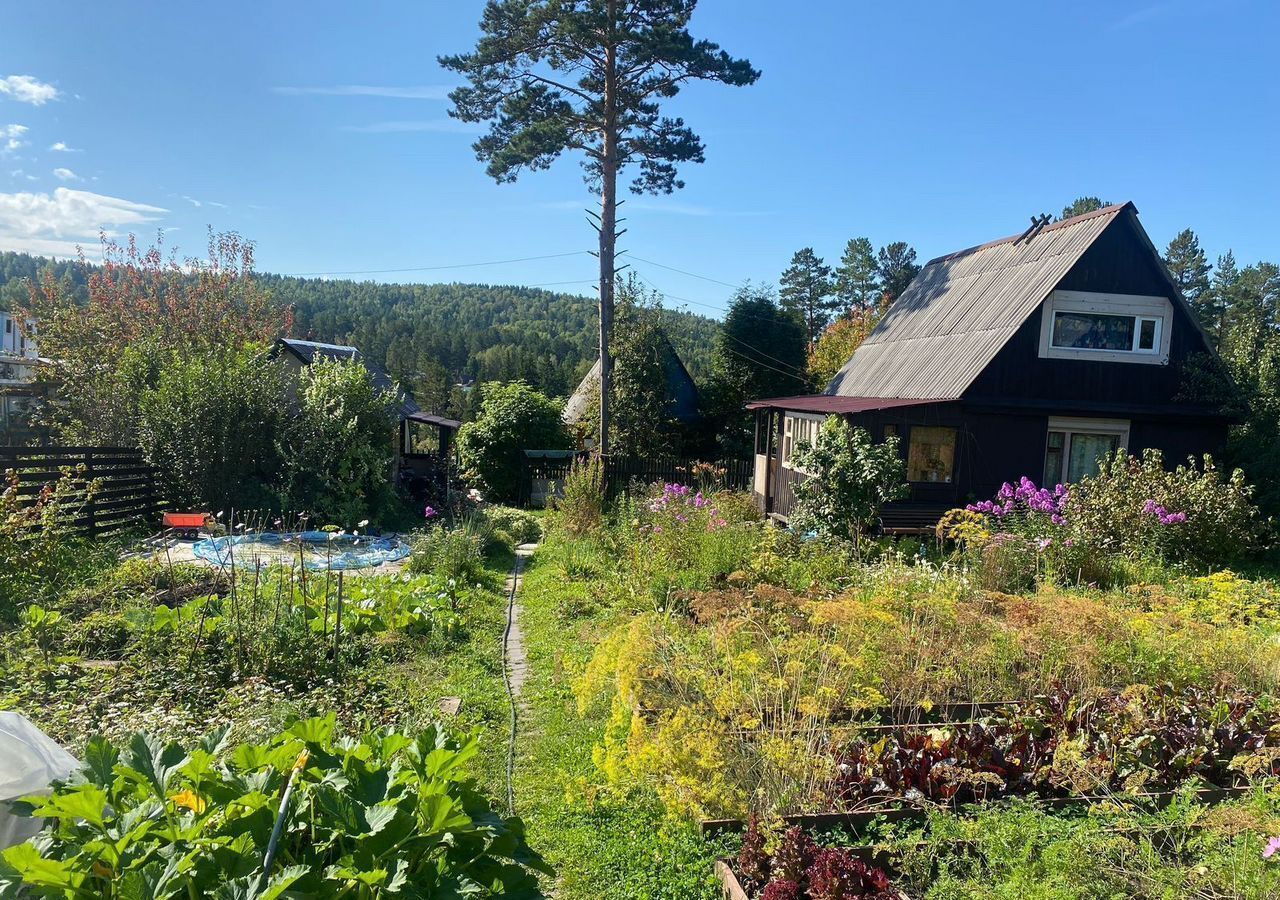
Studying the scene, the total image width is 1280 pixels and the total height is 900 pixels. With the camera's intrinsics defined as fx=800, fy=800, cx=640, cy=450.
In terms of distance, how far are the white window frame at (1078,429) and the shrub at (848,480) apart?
5237 mm

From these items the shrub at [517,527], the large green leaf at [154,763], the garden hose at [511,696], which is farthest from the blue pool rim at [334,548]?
the large green leaf at [154,763]

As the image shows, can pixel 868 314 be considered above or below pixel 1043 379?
above

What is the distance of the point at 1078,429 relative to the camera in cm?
1397

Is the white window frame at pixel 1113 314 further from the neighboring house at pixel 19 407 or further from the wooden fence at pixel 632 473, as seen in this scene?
the neighboring house at pixel 19 407

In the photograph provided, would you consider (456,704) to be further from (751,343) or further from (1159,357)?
(751,343)

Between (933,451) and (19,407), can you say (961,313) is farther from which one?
(19,407)

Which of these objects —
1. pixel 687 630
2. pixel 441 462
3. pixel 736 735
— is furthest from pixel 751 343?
pixel 736 735

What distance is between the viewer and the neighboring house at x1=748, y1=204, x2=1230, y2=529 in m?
13.4

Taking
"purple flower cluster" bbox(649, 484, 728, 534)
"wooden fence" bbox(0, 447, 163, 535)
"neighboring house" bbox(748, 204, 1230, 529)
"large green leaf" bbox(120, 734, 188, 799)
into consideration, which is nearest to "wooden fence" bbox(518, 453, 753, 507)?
"purple flower cluster" bbox(649, 484, 728, 534)

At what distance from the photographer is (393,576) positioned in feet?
29.7

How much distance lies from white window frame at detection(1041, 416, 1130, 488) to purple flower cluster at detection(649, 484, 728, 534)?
22.9 ft

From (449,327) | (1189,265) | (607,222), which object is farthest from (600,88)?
(449,327)

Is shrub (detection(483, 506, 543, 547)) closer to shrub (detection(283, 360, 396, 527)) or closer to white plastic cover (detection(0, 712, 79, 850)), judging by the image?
shrub (detection(283, 360, 396, 527))

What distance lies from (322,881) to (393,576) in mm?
7259
